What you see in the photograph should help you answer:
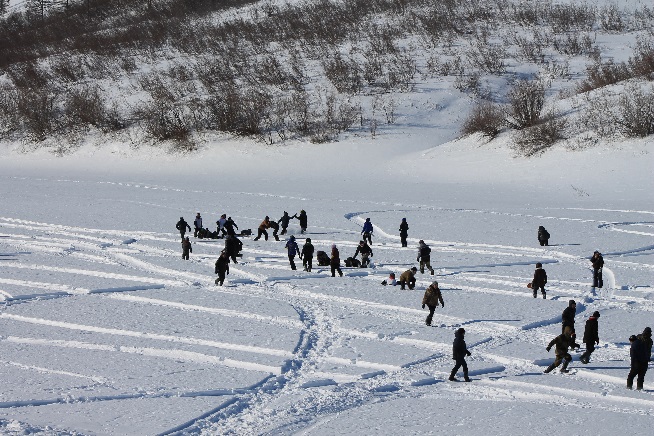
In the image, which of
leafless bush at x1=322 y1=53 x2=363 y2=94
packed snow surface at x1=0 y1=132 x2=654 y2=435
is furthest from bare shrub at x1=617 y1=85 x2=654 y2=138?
leafless bush at x1=322 y1=53 x2=363 y2=94

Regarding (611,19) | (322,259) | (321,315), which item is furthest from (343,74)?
(321,315)

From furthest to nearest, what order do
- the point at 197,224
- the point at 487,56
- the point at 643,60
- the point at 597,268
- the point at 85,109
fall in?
the point at 85,109 < the point at 487,56 < the point at 643,60 < the point at 197,224 < the point at 597,268

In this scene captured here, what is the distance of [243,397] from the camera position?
38.1ft

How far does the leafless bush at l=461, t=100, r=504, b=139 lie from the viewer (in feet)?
150

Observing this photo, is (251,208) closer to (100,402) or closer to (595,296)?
(595,296)

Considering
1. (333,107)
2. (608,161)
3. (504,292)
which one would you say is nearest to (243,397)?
(504,292)

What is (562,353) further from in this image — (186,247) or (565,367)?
(186,247)

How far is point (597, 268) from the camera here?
720 inches

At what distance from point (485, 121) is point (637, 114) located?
859cm

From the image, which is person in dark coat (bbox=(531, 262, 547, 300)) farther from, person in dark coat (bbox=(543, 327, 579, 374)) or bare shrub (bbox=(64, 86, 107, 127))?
bare shrub (bbox=(64, 86, 107, 127))

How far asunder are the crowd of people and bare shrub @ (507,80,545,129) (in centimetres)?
2273

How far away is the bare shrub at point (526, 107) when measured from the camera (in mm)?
45312

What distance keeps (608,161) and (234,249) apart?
24.2 meters

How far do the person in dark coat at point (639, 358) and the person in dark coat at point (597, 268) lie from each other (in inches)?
254
